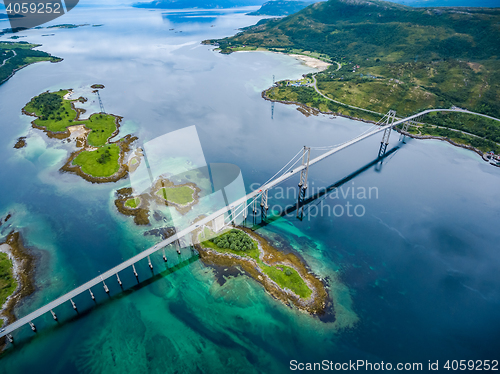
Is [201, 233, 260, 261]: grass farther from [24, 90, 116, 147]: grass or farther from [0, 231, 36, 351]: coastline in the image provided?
[24, 90, 116, 147]: grass

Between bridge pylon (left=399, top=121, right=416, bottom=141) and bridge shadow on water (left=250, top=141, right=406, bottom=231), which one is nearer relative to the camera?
bridge shadow on water (left=250, top=141, right=406, bottom=231)

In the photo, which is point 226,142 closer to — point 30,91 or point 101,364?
point 101,364

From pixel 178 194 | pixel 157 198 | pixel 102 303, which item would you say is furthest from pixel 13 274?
pixel 178 194

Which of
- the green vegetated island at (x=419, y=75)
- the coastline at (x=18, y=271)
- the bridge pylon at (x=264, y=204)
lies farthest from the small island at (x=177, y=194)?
the green vegetated island at (x=419, y=75)

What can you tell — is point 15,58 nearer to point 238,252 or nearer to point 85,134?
point 85,134

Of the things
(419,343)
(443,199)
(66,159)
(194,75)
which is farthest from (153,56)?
(419,343)

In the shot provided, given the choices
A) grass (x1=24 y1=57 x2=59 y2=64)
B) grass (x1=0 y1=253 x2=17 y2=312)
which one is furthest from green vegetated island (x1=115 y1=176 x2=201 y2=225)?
grass (x1=24 y1=57 x2=59 y2=64)
